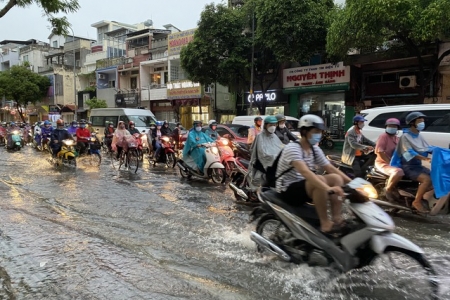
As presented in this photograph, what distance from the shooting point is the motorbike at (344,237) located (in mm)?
3234

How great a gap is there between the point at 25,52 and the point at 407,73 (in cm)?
5010

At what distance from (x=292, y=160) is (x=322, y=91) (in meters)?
18.5

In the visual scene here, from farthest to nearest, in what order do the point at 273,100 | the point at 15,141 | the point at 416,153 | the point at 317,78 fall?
the point at 273,100
the point at 317,78
the point at 15,141
the point at 416,153

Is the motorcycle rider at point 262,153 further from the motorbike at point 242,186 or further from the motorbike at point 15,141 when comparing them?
the motorbike at point 15,141

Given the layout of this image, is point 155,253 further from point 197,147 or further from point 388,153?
point 197,147

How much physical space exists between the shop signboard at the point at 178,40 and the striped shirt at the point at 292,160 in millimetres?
24961

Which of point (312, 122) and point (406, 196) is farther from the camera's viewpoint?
point (406, 196)

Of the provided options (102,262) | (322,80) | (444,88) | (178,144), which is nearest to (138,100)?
(322,80)

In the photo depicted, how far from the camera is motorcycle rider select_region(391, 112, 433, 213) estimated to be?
568cm

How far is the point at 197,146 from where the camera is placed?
30.9ft

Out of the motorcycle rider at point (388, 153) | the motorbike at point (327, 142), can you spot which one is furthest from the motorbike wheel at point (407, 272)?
the motorbike at point (327, 142)

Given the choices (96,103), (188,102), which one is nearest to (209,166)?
(188,102)

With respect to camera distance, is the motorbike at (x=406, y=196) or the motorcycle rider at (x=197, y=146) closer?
the motorbike at (x=406, y=196)

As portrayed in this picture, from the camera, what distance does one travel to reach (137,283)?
367cm
